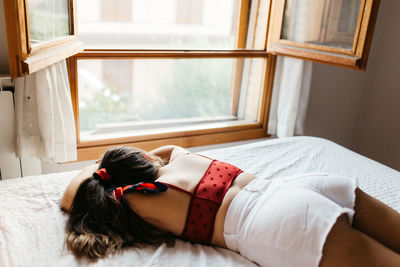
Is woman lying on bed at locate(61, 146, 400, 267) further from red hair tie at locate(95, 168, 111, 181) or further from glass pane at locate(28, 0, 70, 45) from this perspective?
glass pane at locate(28, 0, 70, 45)

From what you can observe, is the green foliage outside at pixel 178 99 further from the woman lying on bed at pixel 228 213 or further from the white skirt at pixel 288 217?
the white skirt at pixel 288 217

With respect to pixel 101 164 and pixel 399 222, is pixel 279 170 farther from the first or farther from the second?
pixel 101 164

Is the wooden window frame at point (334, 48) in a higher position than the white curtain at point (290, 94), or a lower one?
higher

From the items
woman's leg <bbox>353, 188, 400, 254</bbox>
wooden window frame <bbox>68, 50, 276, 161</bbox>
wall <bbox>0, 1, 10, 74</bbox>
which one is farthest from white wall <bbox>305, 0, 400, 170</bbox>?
wall <bbox>0, 1, 10, 74</bbox>

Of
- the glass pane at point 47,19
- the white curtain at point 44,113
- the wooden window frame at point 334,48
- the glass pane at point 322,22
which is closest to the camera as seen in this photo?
the glass pane at point 47,19

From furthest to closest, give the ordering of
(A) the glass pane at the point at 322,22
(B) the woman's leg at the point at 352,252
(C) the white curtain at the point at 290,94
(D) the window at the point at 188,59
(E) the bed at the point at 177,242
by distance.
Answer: (C) the white curtain at the point at 290,94 → (D) the window at the point at 188,59 → (A) the glass pane at the point at 322,22 → (E) the bed at the point at 177,242 → (B) the woman's leg at the point at 352,252

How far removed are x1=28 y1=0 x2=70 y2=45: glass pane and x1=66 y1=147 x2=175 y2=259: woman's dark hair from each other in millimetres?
591

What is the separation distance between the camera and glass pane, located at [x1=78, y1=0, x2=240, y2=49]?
2131 millimetres

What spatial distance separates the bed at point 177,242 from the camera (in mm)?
1021

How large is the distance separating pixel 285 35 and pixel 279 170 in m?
0.97

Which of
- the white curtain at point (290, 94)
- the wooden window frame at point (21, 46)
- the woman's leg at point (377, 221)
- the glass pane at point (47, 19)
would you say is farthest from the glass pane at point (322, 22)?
the wooden window frame at point (21, 46)

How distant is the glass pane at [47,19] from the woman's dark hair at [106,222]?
0.59 m

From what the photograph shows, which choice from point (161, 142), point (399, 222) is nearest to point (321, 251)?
point (399, 222)

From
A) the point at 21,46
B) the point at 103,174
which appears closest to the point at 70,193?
the point at 103,174
